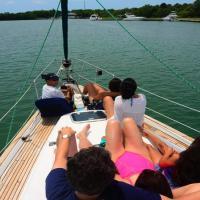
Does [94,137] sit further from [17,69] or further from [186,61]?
[186,61]

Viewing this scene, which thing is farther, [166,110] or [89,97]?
[166,110]

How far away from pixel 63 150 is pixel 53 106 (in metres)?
3.45

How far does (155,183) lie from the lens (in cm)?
224

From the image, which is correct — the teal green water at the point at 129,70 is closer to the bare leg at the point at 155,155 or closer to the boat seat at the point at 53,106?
the boat seat at the point at 53,106

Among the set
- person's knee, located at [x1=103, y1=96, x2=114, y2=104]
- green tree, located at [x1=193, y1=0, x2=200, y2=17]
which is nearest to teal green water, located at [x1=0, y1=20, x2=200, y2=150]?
person's knee, located at [x1=103, y1=96, x2=114, y2=104]

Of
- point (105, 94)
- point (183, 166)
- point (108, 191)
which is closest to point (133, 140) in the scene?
point (183, 166)

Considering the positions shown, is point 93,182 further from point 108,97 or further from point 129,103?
point 108,97

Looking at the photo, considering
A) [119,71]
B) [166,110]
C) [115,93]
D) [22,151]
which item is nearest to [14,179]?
[22,151]

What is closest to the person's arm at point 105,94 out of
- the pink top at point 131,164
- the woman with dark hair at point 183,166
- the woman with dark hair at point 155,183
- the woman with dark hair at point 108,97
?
the woman with dark hair at point 108,97

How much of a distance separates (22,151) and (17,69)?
44.5ft

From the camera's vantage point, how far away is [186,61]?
20.5 metres

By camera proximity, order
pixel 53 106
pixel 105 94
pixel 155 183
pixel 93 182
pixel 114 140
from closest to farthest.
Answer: pixel 93 182, pixel 155 183, pixel 114 140, pixel 105 94, pixel 53 106

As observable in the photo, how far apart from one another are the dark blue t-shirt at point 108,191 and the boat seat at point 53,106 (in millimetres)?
3723

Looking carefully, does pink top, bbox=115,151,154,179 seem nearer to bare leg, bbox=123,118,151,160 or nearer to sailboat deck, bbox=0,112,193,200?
bare leg, bbox=123,118,151,160
